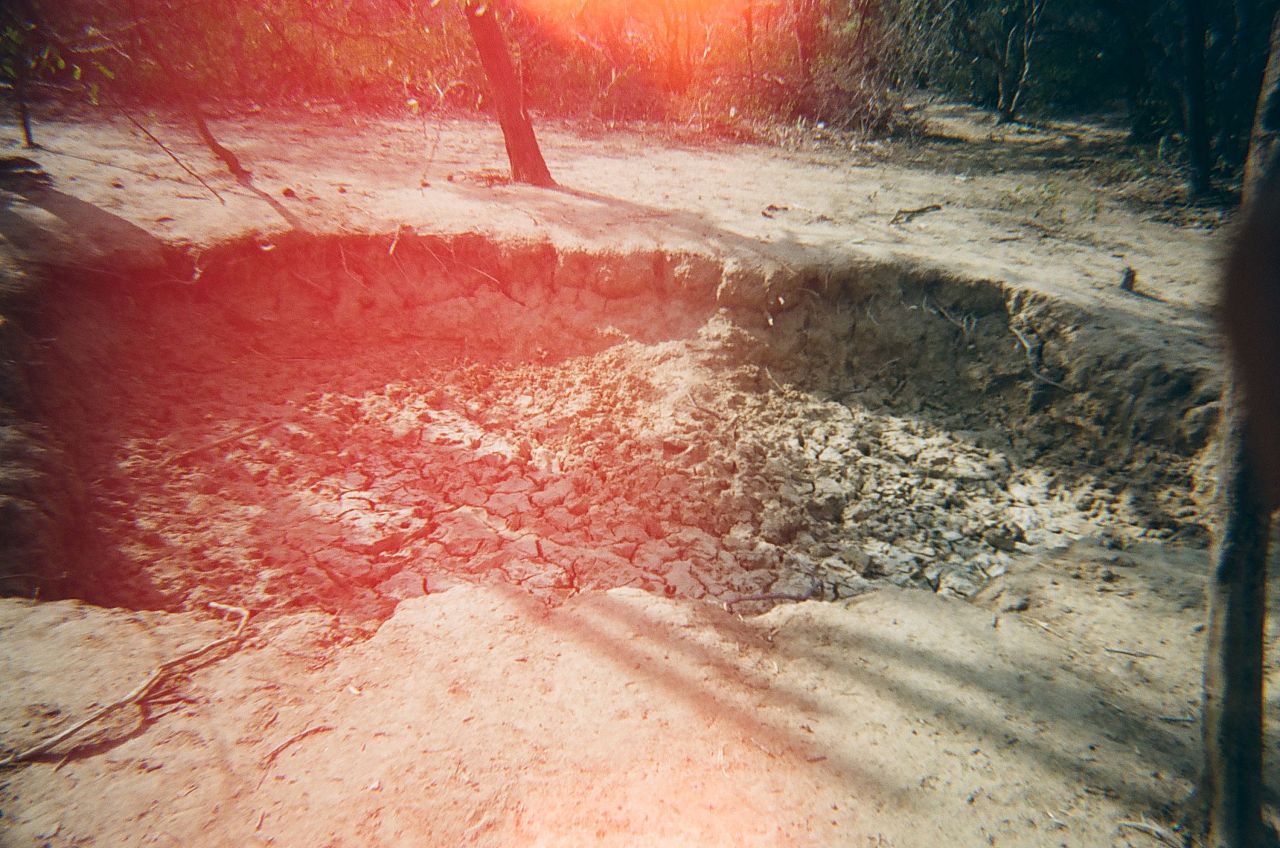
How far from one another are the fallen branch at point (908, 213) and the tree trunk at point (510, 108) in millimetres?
2512

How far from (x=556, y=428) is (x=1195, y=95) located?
227 inches

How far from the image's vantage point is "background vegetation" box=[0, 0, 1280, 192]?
5215 mm

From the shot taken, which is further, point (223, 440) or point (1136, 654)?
point (223, 440)

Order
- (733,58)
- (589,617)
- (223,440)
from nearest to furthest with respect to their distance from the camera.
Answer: (589,617), (223,440), (733,58)

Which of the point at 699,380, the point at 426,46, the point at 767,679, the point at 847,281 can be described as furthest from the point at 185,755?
the point at 426,46

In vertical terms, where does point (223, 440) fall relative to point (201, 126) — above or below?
below

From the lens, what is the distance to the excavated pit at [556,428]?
2.35 m

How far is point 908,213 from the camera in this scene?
174 inches

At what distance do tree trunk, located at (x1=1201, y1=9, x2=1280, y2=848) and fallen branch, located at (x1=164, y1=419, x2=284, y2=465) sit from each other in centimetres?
329

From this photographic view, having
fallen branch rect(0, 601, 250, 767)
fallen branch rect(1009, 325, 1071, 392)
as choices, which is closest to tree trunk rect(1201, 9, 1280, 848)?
fallen branch rect(1009, 325, 1071, 392)

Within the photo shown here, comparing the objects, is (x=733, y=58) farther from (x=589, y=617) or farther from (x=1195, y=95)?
(x=589, y=617)

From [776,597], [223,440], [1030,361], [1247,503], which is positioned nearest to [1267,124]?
[1247,503]

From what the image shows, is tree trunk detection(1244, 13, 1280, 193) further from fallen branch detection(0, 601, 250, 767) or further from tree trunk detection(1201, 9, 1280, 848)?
fallen branch detection(0, 601, 250, 767)

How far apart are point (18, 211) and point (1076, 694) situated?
15.2ft
